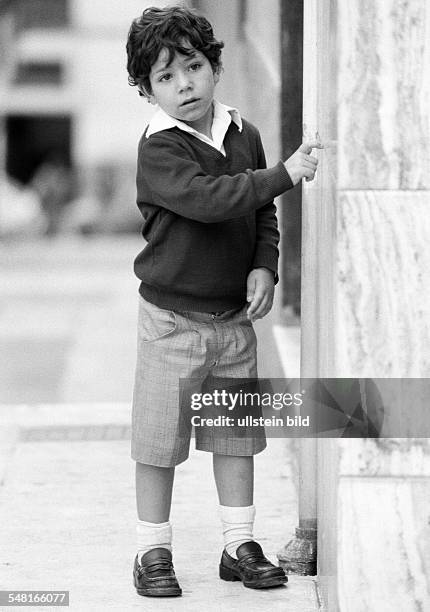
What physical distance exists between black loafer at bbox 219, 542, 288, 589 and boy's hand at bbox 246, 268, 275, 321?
67 centimetres

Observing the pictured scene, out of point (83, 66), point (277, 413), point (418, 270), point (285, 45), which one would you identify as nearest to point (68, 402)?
point (285, 45)

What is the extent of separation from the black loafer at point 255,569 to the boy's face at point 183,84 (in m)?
1.23

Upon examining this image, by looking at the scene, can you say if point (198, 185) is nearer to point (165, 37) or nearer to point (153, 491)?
point (165, 37)

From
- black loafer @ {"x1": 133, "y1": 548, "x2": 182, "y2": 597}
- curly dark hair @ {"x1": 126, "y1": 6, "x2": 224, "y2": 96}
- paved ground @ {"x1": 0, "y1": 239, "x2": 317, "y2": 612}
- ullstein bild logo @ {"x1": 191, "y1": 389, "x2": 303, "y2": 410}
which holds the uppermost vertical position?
curly dark hair @ {"x1": 126, "y1": 6, "x2": 224, "y2": 96}

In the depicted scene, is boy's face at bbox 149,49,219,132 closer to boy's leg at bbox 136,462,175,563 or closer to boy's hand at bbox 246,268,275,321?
boy's hand at bbox 246,268,275,321

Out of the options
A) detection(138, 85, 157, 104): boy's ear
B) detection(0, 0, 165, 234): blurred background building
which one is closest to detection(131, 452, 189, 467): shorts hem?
detection(138, 85, 157, 104): boy's ear

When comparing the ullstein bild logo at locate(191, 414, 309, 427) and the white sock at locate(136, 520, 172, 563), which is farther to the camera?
the white sock at locate(136, 520, 172, 563)

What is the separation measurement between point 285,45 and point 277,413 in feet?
8.27

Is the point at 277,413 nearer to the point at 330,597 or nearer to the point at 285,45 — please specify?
the point at 330,597

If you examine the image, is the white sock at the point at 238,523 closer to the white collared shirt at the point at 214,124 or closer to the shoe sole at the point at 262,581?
the shoe sole at the point at 262,581

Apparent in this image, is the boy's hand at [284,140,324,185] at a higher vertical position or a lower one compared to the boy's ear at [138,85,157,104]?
lower

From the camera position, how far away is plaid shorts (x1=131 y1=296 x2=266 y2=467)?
3.54 metres

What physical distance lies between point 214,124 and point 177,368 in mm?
683

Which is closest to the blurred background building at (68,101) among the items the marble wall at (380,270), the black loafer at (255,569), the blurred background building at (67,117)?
the blurred background building at (67,117)
